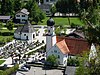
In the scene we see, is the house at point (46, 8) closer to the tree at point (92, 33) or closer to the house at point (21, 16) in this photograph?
the house at point (21, 16)

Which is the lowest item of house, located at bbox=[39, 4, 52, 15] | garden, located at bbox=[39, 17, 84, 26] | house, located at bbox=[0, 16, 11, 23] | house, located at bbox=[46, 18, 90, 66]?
house, located at bbox=[46, 18, 90, 66]

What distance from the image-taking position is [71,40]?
30.5 metres

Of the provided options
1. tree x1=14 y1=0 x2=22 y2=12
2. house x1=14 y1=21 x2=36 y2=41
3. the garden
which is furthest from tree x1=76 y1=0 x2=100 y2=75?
tree x1=14 y1=0 x2=22 y2=12

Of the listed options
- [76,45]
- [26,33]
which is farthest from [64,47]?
[26,33]

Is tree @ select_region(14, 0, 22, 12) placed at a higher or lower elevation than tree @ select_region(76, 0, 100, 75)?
higher

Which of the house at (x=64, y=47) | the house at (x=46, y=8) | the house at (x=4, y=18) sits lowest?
the house at (x=64, y=47)

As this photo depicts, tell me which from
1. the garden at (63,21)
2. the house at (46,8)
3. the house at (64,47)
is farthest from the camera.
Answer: the house at (46,8)

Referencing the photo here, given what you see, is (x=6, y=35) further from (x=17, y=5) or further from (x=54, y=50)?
(x=54, y=50)

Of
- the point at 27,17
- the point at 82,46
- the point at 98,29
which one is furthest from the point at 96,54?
the point at 27,17

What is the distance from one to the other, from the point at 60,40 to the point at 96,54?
22.4m

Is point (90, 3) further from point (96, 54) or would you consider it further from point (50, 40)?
point (50, 40)

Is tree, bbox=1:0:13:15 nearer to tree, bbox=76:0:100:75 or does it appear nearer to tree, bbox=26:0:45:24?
tree, bbox=26:0:45:24

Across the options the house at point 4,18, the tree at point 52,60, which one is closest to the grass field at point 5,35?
the house at point 4,18

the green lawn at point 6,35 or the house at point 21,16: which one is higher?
the house at point 21,16
